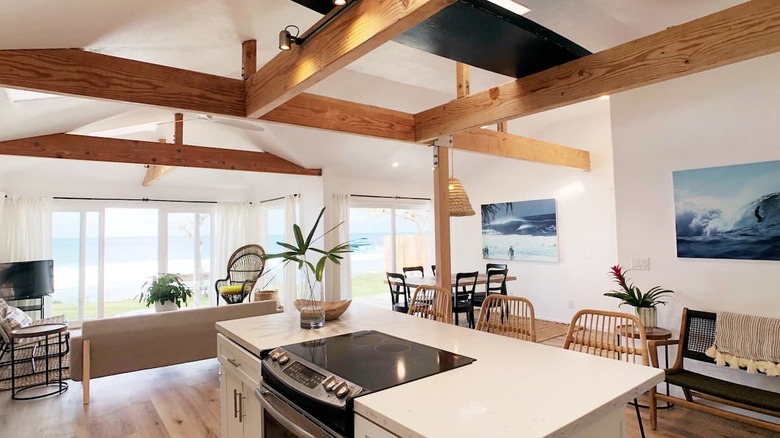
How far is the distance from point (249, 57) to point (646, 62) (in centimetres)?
252

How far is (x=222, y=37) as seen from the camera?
2.65 m

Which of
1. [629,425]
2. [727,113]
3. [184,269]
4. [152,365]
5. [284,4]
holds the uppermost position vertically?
[284,4]

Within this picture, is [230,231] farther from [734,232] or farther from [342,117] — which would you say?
[734,232]

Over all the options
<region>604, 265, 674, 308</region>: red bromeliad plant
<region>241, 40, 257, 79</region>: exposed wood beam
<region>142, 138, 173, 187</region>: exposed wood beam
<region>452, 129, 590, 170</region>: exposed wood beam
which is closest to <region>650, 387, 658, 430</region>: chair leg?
<region>604, 265, 674, 308</region>: red bromeliad plant

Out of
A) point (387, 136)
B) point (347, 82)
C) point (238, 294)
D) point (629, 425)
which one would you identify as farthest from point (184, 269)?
point (629, 425)

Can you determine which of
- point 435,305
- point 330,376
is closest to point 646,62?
point 435,305

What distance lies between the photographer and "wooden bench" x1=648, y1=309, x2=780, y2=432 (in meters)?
2.48

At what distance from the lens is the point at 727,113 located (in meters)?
3.15

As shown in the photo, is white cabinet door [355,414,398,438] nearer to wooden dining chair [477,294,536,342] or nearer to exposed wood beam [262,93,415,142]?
wooden dining chair [477,294,536,342]

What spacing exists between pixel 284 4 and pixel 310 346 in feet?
6.31

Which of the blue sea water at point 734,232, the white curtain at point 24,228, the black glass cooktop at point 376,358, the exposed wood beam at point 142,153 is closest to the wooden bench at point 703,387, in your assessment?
the blue sea water at point 734,232

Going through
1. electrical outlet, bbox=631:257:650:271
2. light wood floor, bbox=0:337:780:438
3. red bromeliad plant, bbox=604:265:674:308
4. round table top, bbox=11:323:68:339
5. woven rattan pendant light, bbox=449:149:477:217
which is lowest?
light wood floor, bbox=0:337:780:438

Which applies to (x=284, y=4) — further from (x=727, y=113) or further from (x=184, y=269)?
(x=184, y=269)

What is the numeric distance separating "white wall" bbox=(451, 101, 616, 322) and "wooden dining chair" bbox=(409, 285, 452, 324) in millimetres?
3813
